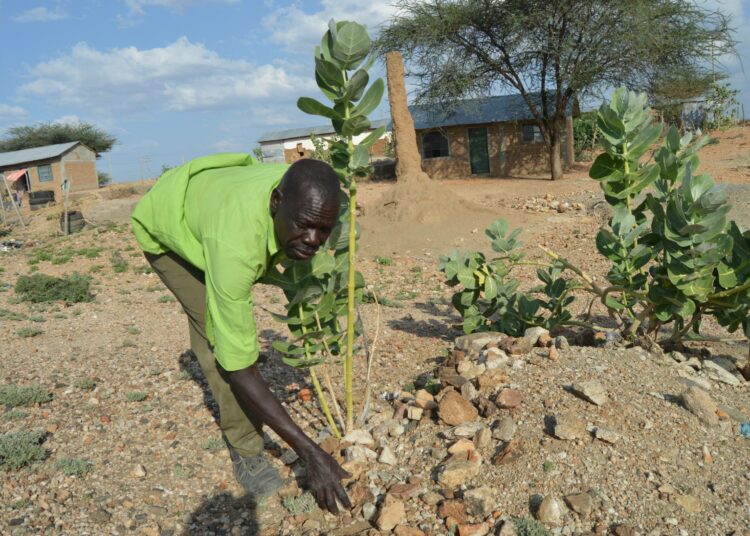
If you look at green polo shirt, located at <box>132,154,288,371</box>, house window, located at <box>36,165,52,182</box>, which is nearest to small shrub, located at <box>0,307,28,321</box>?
green polo shirt, located at <box>132,154,288,371</box>

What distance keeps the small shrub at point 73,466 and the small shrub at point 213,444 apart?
1.73 feet

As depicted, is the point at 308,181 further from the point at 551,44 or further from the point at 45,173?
the point at 45,173

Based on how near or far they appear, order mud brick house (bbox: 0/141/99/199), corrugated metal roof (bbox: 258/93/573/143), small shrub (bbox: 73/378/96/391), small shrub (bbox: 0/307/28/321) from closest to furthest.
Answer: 1. small shrub (bbox: 73/378/96/391)
2. small shrub (bbox: 0/307/28/321)
3. corrugated metal roof (bbox: 258/93/573/143)
4. mud brick house (bbox: 0/141/99/199)

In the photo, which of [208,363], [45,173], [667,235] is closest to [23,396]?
[208,363]

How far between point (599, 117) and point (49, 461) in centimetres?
318

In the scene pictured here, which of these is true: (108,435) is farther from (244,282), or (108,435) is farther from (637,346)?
(637,346)

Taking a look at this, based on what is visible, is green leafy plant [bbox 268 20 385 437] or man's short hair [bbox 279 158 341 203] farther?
green leafy plant [bbox 268 20 385 437]

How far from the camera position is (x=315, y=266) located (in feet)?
8.72

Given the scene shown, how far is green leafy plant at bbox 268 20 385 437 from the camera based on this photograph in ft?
8.14

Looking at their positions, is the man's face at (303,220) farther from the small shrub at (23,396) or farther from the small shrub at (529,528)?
the small shrub at (23,396)

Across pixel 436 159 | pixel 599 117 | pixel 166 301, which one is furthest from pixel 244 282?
pixel 436 159

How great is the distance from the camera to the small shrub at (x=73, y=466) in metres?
2.92

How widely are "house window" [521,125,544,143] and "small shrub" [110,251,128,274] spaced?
14.6 m

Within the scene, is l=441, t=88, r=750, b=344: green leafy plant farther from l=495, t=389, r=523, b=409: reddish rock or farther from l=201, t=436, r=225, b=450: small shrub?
l=201, t=436, r=225, b=450: small shrub
